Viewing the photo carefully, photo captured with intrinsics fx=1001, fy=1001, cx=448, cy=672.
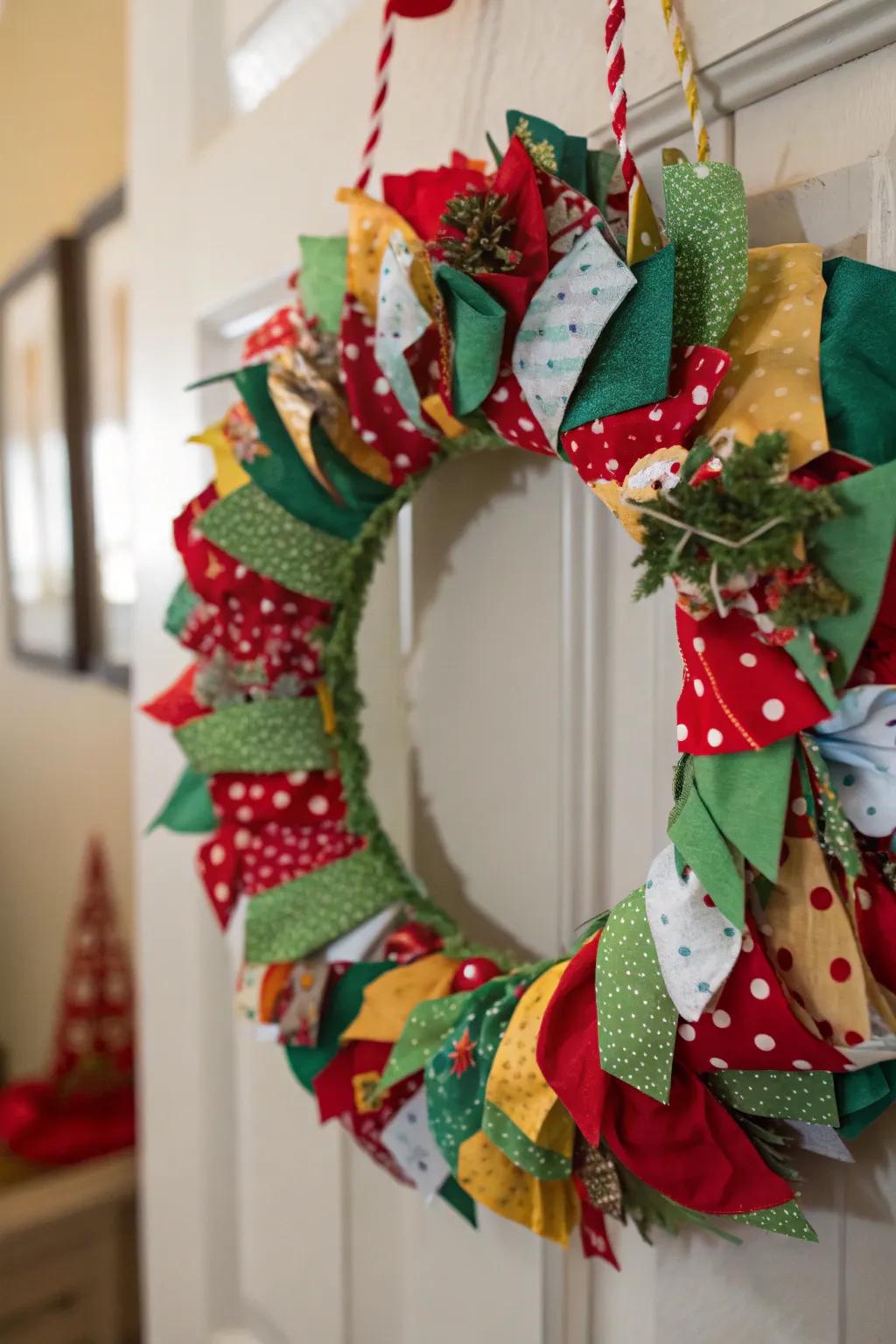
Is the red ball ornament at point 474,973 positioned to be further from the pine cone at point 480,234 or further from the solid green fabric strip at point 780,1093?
the pine cone at point 480,234

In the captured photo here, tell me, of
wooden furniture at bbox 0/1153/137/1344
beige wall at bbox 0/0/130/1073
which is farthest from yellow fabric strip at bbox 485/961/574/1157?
beige wall at bbox 0/0/130/1073

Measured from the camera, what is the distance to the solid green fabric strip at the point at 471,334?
18.4 inches

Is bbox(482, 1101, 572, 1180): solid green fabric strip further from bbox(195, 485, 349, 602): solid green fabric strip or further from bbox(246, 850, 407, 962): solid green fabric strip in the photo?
bbox(195, 485, 349, 602): solid green fabric strip

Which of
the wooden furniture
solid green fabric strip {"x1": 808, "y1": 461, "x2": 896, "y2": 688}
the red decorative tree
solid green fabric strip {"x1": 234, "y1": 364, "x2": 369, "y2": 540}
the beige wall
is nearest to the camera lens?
solid green fabric strip {"x1": 808, "y1": 461, "x2": 896, "y2": 688}

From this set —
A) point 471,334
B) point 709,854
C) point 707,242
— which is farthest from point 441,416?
point 709,854

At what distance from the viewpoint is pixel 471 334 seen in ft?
1.58

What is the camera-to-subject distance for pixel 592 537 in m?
0.58

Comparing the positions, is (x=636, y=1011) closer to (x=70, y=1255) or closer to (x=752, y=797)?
(x=752, y=797)

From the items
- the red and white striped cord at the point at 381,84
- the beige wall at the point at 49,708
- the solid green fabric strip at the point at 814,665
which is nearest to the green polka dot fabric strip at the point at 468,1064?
the solid green fabric strip at the point at 814,665

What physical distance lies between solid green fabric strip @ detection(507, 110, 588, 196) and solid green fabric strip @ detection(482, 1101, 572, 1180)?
463 millimetres

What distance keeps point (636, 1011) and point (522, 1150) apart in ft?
0.45

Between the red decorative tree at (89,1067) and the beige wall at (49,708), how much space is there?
0.63 ft

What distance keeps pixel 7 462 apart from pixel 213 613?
158 cm

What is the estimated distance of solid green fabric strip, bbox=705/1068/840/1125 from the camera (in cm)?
41
